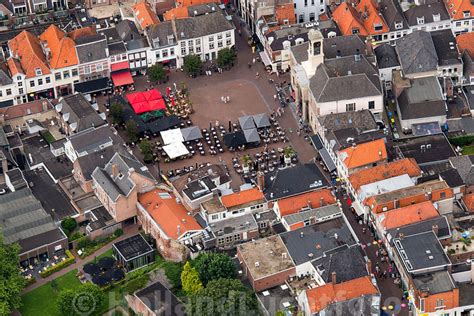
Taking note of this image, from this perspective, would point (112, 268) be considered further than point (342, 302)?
Yes

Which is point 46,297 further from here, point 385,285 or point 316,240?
point 385,285

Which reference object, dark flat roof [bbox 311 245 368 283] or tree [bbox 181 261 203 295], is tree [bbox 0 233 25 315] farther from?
dark flat roof [bbox 311 245 368 283]

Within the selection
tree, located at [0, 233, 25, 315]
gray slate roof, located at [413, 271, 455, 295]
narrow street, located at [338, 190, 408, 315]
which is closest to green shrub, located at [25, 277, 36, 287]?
tree, located at [0, 233, 25, 315]

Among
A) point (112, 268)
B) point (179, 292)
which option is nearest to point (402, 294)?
point (179, 292)

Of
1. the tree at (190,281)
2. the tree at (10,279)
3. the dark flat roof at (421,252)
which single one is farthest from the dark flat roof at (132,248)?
the dark flat roof at (421,252)

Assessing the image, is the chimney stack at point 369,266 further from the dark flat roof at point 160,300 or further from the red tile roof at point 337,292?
the dark flat roof at point 160,300

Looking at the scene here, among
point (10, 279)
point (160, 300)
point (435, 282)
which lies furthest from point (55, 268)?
point (435, 282)

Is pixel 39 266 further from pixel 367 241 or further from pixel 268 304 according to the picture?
pixel 367 241
